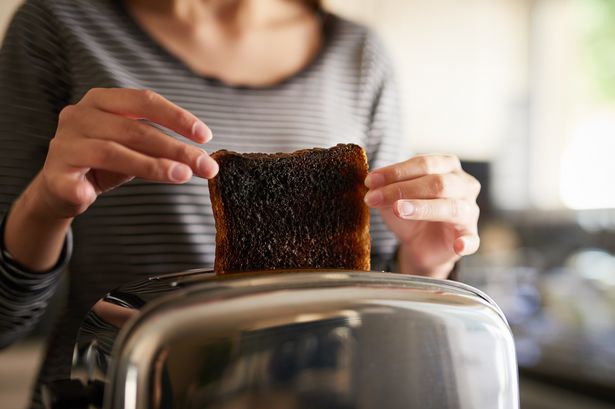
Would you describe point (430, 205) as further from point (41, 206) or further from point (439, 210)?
point (41, 206)

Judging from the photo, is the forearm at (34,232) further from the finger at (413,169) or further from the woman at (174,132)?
the finger at (413,169)

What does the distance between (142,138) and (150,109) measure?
2cm

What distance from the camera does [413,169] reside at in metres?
0.43

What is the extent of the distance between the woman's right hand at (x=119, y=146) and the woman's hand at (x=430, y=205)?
0.39ft

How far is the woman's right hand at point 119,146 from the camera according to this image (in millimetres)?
355

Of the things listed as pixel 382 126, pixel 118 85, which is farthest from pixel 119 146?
pixel 382 126

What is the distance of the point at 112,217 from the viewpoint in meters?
0.58

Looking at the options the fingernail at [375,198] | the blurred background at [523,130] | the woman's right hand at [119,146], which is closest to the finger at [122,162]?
the woman's right hand at [119,146]

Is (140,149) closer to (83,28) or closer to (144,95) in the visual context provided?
(144,95)

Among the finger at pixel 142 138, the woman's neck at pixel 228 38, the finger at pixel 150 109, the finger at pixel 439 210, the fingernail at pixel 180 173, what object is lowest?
the finger at pixel 439 210

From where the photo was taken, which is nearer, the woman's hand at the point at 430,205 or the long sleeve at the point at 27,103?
the woman's hand at the point at 430,205

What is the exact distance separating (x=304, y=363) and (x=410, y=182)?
0.15m

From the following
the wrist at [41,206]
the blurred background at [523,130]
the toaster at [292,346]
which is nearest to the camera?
the toaster at [292,346]

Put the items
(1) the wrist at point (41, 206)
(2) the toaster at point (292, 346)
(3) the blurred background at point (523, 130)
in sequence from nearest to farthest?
(2) the toaster at point (292, 346), (1) the wrist at point (41, 206), (3) the blurred background at point (523, 130)
